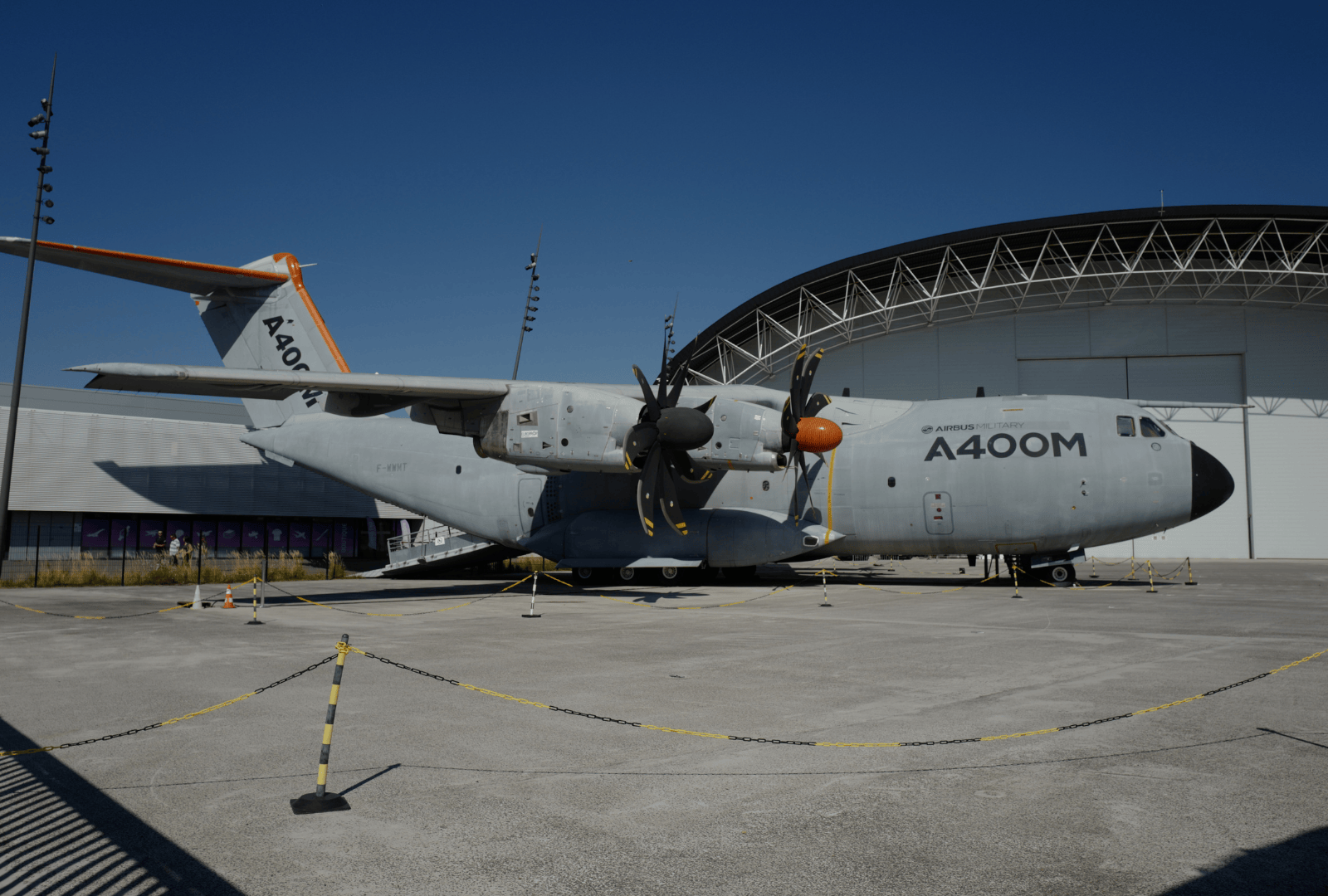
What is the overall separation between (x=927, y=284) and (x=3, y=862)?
42399 millimetres

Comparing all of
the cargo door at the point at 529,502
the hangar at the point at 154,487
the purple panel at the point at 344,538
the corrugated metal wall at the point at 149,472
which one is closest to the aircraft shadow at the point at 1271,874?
the cargo door at the point at 529,502

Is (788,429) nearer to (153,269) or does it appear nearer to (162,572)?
(153,269)

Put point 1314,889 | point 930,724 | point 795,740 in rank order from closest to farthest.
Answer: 1. point 1314,889
2. point 795,740
3. point 930,724

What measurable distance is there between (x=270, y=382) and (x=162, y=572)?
14.2 meters

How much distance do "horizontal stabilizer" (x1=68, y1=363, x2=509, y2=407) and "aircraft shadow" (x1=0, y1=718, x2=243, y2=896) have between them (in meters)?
12.5

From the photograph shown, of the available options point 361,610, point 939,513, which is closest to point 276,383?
point 361,610

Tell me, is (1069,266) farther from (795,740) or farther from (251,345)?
(795,740)

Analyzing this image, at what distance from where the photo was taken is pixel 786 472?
21422 millimetres

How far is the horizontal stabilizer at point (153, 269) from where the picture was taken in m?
17.7

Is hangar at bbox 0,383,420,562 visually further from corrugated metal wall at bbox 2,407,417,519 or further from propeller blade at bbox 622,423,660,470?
propeller blade at bbox 622,423,660,470

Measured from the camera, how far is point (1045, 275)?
4088cm

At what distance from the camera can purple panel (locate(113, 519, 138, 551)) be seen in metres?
30.6

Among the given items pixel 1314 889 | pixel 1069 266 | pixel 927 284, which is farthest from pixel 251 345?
pixel 1069 266

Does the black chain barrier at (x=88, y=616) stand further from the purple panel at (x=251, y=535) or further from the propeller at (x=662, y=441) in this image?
the purple panel at (x=251, y=535)
